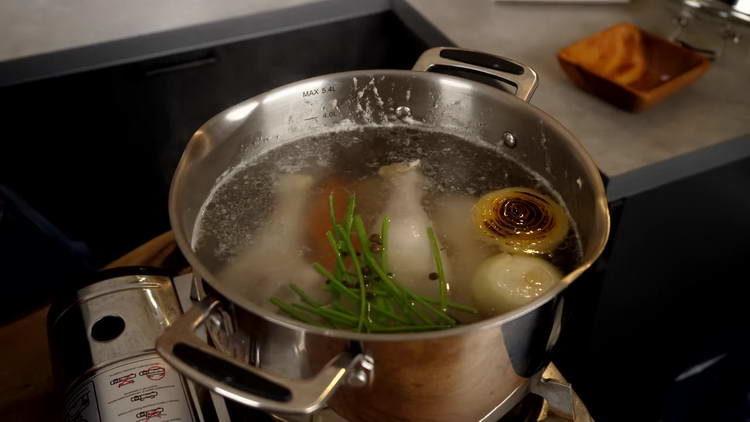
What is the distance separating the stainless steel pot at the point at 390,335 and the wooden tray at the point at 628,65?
1.20 feet

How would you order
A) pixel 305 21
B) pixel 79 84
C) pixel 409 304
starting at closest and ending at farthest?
1. pixel 409 304
2. pixel 79 84
3. pixel 305 21

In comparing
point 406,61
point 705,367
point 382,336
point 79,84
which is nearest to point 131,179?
point 79,84

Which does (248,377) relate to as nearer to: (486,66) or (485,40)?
(486,66)

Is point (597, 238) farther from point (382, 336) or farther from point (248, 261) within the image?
point (248, 261)

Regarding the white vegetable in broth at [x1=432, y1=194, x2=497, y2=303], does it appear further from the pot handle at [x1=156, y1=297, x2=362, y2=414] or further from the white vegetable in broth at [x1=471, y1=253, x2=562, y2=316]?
the pot handle at [x1=156, y1=297, x2=362, y2=414]

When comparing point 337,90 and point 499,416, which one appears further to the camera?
point 337,90

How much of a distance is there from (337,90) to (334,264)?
0.20 metres

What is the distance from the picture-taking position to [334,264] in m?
0.62

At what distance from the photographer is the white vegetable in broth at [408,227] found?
61cm

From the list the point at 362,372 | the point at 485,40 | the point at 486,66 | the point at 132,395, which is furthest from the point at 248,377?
the point at 485,40

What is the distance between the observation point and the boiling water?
65cm

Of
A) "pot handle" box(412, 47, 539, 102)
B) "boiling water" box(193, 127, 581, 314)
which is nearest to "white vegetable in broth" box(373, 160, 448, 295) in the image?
"boiling water" box(193, 127, 581, 314)

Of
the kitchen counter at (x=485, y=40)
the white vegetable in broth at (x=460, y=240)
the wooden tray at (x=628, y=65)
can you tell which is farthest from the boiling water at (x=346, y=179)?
the wooden tray at (x=628, y=65)

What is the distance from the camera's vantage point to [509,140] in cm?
70
